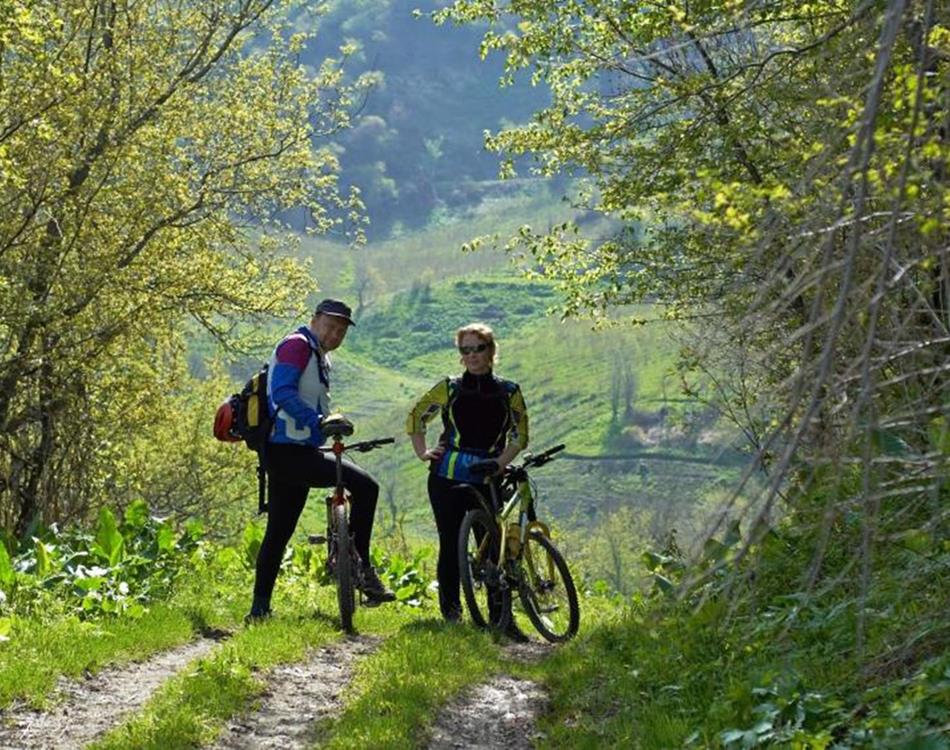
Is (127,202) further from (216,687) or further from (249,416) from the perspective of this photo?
(216,687)

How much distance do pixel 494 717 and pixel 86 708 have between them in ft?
7.83

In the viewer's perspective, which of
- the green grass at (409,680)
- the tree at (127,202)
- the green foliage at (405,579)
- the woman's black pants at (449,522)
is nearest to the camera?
the green grass at (409,680)

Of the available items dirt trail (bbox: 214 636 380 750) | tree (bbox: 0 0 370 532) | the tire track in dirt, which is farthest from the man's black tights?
tree (bbox: 0 0 370 532)

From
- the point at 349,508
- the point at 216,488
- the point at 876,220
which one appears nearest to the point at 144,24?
the point at 349,508

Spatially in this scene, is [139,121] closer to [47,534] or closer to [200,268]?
[200,268]

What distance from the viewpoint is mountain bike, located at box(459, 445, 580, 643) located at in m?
10.8

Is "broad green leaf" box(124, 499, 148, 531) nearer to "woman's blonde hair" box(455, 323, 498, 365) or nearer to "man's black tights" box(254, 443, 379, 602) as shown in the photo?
"man's black tights" box(254, 443, 379, 602)

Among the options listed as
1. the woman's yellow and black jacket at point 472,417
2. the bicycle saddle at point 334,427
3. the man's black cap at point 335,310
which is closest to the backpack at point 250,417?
the bicycle saddle at point 334,427

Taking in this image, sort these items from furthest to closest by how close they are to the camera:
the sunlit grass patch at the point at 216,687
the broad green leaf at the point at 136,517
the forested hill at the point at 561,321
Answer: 1. the broad green leaf at the point at 136,517
2. the sunlit grass patch at the point at 216,687
3. the forested hill at the point at 561,321

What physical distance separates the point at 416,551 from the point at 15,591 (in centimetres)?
589

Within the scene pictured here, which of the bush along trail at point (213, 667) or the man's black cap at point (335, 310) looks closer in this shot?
the bush along trail at point (213, 667)

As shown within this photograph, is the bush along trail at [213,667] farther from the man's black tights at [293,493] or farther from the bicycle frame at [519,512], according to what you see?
the bicycle frame at [519,512]

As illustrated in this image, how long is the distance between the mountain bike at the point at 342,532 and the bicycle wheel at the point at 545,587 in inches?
54.8

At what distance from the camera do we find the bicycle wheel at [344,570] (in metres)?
10.8
